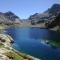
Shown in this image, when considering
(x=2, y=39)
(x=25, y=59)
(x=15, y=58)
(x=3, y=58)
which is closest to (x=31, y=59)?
(x=25, y=59)

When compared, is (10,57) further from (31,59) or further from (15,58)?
(31,59)

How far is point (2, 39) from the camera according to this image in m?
113

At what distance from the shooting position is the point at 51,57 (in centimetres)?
7700

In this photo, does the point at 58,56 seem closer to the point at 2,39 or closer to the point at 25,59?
the point at 25,59

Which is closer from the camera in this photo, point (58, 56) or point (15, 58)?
point (15, 58)

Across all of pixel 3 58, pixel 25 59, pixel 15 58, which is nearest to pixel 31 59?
pixel 25 59

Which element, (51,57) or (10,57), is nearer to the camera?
(10,57)

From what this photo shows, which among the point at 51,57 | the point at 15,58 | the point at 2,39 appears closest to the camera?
the point at 15,58

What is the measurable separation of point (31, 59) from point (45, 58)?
6.56m

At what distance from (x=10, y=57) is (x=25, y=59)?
7947 mm

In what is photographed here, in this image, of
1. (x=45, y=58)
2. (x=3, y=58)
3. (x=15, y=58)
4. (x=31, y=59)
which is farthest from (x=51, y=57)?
(x=3, y=58)

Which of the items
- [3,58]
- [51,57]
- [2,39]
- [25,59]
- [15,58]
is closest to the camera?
[3,58]

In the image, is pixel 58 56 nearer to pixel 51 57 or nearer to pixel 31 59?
pixel 51 57

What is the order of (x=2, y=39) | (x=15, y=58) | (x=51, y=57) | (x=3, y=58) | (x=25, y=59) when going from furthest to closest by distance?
(x=2, y=39)
(x=51, y=57)
(x=25, y=59)
(x=15, y=58)
(x=3, y=58)
